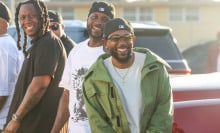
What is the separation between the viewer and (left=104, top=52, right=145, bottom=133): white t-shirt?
12.8 feet

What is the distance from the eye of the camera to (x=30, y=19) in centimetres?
468

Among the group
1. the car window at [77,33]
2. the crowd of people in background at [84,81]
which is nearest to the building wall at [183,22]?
the car window at [77,33]

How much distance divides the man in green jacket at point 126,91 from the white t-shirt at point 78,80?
45 centimetres

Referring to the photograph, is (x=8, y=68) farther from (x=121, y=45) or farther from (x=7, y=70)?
(x=121, y=45)

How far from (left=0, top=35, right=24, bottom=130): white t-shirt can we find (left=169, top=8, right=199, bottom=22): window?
3258cm

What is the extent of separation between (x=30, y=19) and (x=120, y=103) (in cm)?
120

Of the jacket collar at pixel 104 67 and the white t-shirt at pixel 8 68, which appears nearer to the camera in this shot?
the jacket collar at pixel 104 67

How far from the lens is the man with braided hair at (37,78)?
4570 millimetres

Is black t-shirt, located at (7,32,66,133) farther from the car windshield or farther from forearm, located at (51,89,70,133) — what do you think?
the car windshield

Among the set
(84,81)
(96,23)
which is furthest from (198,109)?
(96,23)

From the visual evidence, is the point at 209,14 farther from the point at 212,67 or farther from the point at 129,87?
the point at 129,87

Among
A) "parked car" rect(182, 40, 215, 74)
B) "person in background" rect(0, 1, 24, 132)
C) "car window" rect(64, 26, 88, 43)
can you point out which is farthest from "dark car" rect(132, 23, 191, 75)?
"parked car" rect(182, 40, 215, 74)

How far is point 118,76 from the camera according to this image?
3980mm

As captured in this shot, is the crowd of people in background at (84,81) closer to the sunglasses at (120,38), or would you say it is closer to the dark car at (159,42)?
the sunglasses at (120,38)
